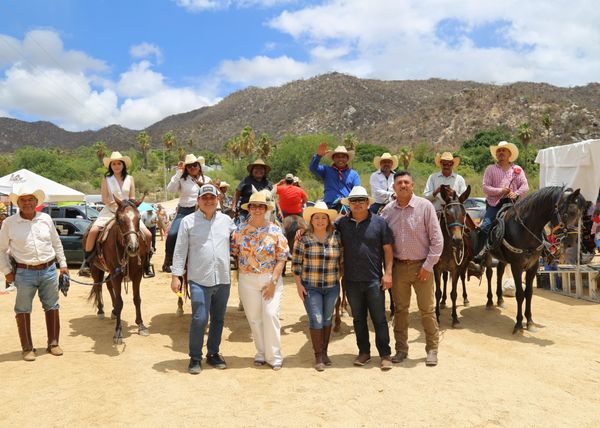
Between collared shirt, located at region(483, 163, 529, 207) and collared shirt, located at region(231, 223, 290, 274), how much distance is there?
4.32 metres

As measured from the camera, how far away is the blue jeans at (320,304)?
5.68 meters

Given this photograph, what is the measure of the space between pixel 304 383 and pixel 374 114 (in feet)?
358

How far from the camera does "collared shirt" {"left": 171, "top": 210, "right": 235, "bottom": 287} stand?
18.6 ft

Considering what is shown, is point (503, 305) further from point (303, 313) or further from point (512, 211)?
point (303, 313)

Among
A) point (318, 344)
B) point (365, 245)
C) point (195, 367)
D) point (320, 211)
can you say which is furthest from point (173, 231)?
point (365, 245)

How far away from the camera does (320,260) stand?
5637mm

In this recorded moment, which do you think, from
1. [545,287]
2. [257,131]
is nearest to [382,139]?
[257,131]

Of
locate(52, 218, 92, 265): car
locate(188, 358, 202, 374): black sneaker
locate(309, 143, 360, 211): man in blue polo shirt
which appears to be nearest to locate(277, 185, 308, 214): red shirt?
locate(309, 143, 360, 211): man in blue polo shirt

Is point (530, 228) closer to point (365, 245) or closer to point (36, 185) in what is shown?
point (365, 245)

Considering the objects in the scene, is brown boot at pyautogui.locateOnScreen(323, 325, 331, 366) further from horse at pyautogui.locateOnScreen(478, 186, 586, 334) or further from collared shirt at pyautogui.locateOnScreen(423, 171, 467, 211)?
horse at pyautogui.locateOnScreen(478, 186, 586, 334)

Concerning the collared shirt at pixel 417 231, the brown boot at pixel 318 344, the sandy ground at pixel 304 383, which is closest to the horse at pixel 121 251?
the sandy ground at pixel 304 383

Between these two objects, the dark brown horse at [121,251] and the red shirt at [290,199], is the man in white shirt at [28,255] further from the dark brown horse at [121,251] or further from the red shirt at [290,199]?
the red shirt at [290,199]

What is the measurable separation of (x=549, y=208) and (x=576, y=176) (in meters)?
3.43

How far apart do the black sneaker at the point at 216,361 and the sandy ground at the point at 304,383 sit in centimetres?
9
